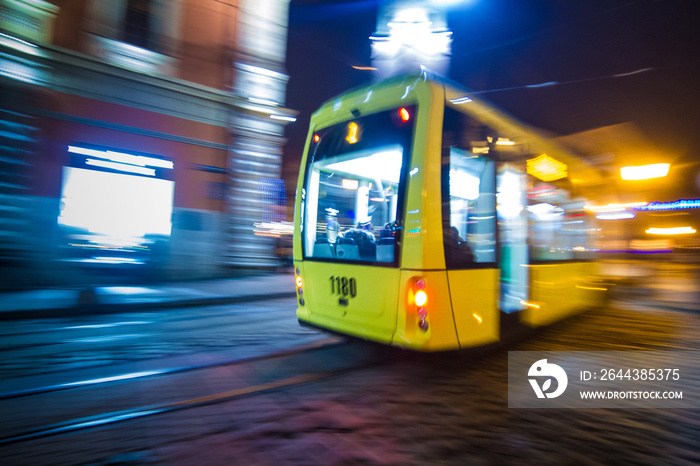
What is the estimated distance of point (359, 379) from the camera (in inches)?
158

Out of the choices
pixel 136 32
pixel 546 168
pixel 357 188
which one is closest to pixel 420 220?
pixel 357 188

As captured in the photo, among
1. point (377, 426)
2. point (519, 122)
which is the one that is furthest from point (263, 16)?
point (377, 426)

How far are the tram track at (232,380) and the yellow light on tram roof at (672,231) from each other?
47.3 metres

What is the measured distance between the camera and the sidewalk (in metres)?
7.02

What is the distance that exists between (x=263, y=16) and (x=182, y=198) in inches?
247

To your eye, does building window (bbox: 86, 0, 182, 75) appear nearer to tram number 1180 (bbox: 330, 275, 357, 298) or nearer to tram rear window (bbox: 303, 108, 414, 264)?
tram rear window (bbox: 303, 108, 414, 264)

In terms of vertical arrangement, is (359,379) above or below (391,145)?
below

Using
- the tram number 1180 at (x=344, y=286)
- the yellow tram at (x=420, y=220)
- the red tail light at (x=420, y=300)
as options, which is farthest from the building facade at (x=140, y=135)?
the red tail light at (x=420, y=300)

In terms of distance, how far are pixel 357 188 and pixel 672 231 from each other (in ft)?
162

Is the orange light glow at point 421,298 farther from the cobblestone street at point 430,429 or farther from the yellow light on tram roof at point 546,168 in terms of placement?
the yellow light on tram roof at point 546,168

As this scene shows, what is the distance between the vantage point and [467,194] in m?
4.11

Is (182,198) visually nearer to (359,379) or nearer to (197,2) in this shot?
(197,2)

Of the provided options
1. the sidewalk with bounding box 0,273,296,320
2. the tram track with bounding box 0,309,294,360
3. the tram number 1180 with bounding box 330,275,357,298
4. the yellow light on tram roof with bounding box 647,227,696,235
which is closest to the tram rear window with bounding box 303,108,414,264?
the tram number 1180 with bounding box 330,275,357,298

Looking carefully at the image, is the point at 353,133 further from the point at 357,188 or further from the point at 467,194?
the point at 467,194
